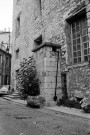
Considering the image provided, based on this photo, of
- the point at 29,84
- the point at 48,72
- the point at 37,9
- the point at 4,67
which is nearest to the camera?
the point at 48,72

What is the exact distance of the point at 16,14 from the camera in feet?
44.4

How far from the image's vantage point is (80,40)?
604cm

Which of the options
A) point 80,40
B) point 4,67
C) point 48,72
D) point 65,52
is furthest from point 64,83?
point 4,67

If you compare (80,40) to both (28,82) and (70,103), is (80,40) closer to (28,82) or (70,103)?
(70,103)

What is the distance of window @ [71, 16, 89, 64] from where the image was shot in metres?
5.83

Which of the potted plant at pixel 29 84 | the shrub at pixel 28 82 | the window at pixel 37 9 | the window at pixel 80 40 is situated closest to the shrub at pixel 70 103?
the potted plant at pixel 29 84

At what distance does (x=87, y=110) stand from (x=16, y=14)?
463 inches

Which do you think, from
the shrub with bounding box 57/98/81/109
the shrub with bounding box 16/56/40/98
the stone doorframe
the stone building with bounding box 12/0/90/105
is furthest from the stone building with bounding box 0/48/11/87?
the shrub with bounding box 57/98/81/109

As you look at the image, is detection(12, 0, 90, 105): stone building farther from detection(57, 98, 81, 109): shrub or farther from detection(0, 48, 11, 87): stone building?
detection(0, 48, 11, 87): stone building

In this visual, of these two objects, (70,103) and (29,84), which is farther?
(29,84)

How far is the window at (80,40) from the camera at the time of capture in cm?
583

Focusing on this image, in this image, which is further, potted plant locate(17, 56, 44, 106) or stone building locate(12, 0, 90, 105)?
potted plant locate(17, 56, 44, 106)

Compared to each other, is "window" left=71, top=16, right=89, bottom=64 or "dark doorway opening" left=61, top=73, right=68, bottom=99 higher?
"window" left=71, top=16, right=89, bottom=64

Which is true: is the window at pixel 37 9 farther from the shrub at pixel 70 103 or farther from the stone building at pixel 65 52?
the shrub at pixel 70 103
